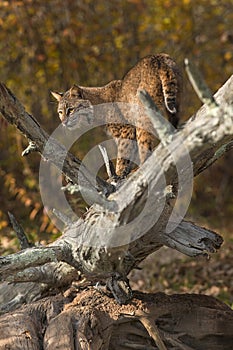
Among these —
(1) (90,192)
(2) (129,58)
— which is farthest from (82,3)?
(1) (90,192)

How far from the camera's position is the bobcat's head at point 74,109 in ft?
15.5

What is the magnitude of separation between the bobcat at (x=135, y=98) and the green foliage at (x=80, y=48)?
3.26m

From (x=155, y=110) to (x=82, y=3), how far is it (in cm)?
574

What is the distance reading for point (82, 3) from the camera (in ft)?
27.0

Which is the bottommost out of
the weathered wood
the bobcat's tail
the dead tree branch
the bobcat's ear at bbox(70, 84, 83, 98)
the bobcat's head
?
the weathered wood

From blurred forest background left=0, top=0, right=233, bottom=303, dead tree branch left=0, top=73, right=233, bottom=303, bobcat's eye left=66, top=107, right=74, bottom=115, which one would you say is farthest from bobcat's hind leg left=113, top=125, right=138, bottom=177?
blurred forest background left=0, top=0, right=233, bottom=303

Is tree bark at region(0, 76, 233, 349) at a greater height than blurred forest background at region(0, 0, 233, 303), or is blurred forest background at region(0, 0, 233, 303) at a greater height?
blurred forest background at region(0, 0, 233, 303)

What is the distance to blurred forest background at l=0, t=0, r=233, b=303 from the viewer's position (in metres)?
8.16

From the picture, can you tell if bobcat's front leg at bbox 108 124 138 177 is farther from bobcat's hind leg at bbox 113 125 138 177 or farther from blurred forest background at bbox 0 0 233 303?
blurred forest background at bbox 0 0 233 303

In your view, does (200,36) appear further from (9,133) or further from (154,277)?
(154,277)

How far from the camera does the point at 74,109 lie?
473 cm

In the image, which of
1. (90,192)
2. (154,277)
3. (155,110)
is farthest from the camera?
(154,277)

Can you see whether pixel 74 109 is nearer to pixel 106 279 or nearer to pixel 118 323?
pixel 106 279

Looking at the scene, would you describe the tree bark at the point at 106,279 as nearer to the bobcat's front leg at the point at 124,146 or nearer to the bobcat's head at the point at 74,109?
the bobcat's front leg at the point at 124,146
